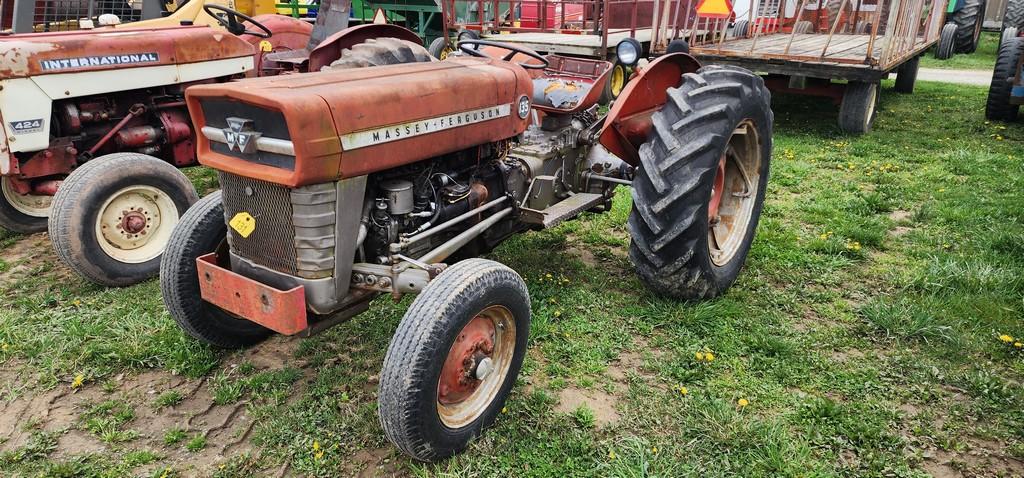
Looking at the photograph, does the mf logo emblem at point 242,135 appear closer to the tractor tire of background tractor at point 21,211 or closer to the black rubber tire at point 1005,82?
the tractor tire of background tractor at point 21,211

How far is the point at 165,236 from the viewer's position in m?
4.18

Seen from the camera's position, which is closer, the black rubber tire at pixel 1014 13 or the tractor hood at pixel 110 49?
the tractor hood at pixel 110 49

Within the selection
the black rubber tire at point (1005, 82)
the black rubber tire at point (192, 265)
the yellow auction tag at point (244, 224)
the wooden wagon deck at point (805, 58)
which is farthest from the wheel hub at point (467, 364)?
the black rubber tire at point (1005, 82)

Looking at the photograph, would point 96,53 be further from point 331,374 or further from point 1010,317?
point 1010,317

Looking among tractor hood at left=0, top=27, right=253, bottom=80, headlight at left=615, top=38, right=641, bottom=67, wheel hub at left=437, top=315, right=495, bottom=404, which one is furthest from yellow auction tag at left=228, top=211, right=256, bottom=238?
tractor hood at left=0, top=27, right=253, bottom=80

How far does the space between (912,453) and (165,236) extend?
13.3ft

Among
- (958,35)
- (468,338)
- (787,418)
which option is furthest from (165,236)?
(958,35)

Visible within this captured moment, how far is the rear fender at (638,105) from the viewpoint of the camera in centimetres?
347

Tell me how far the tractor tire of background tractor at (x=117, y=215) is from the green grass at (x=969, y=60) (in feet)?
46.4

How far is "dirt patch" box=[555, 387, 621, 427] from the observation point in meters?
2.73

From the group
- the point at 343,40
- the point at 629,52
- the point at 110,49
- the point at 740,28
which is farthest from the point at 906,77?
the point at 110,49

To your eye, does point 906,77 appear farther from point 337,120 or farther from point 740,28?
point 337,120

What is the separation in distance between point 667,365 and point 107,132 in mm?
3897

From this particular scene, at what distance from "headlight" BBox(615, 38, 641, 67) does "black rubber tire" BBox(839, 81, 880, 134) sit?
4.51m
